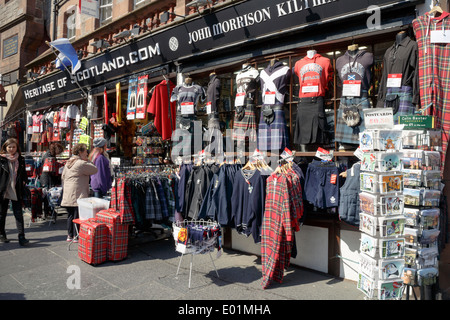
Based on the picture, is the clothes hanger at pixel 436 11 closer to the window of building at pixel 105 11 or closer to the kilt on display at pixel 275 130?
the kilt on display at pixel 275 130

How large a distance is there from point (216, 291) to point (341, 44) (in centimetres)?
414

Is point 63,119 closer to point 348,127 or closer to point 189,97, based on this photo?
point 189,97

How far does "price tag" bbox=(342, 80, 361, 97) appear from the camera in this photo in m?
4.63

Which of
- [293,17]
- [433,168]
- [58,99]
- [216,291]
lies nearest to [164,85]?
[293,17]

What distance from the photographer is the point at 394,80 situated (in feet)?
14.2

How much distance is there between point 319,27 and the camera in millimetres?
5207

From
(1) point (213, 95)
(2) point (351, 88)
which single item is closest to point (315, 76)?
(2) point (351, 88)

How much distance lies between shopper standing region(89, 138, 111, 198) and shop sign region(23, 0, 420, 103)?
2587mm

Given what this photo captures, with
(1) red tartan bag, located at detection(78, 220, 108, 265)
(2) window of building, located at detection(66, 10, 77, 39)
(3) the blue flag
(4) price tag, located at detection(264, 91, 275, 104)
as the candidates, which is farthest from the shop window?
(1) red tartan bag, located at detection(78, 220, 108, 265)

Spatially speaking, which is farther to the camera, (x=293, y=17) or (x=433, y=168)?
(x=293, y=17)

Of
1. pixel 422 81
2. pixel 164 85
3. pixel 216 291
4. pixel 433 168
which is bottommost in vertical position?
pixel 216 291

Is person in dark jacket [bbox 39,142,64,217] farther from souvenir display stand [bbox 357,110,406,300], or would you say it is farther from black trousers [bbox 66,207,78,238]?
souvenir display stand [bbox 357,110,406,300]

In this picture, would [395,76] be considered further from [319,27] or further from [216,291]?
[216,291]

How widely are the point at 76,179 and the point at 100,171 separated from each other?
61 cm
